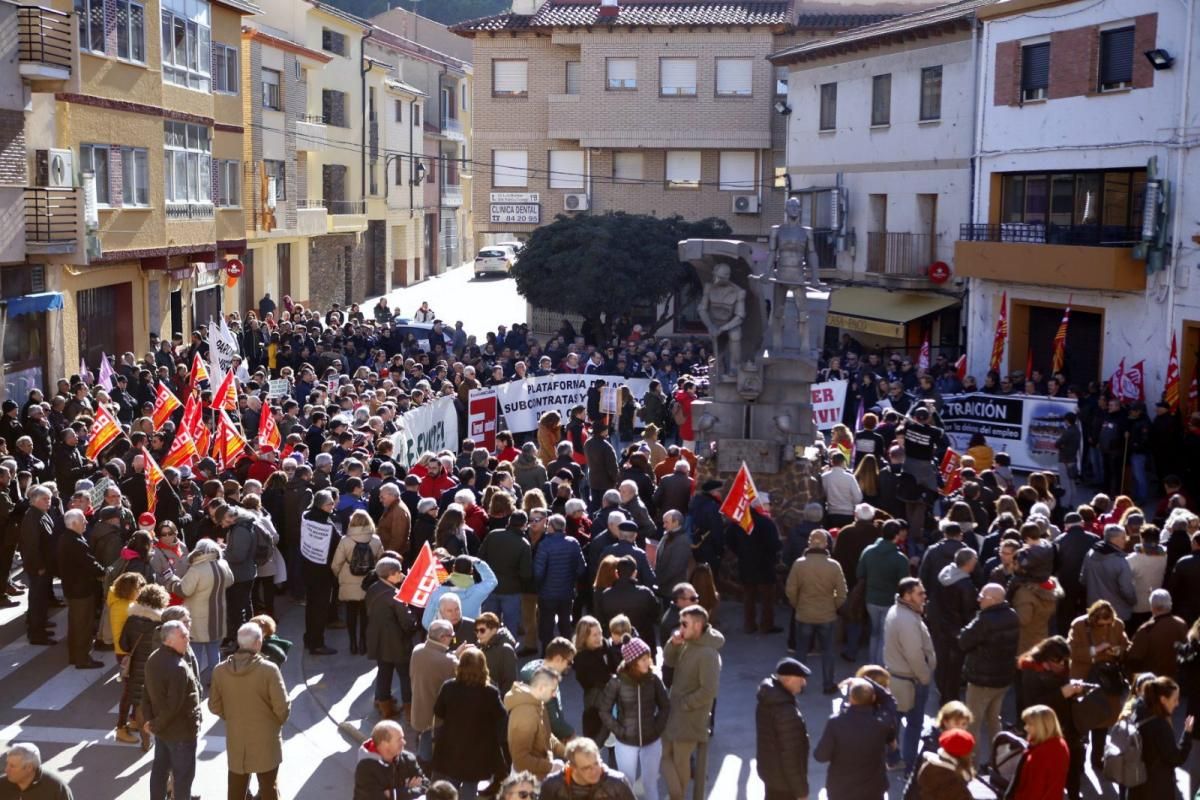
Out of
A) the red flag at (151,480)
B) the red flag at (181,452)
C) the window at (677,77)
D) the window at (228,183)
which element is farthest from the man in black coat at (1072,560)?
the window at (677,77)

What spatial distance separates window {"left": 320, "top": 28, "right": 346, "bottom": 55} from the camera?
5262cm

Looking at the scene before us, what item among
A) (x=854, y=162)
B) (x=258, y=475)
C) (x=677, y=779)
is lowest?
(x=677, y=779)

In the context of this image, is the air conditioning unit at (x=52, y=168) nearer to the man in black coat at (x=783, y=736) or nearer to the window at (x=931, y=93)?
the window at (x=931, y=93)

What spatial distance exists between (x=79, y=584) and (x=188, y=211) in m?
21.4

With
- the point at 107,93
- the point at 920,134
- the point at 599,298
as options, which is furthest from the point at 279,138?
the point at 920,134

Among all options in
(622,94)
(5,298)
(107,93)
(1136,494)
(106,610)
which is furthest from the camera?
(622,94)

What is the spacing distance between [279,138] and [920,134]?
21363 millimetres

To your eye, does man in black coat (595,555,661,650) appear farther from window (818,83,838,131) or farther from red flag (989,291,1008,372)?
window (818,83,838,131)

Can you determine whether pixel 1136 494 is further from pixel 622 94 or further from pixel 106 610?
pixel 622 94

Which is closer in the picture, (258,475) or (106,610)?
(106,610)

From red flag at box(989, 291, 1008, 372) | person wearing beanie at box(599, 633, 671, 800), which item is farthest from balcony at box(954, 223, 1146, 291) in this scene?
person wearing beanie at box(599, 633, 671, 800)

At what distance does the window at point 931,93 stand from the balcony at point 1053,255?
155 inches

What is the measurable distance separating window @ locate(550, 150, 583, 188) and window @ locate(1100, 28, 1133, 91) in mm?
21974

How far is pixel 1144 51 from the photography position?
25719 mm
